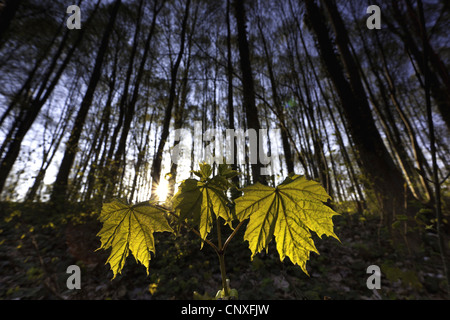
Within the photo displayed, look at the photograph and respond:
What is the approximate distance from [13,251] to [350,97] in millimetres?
8041

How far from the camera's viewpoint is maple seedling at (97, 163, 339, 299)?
2.07 feet

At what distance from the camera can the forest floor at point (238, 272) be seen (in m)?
2.69

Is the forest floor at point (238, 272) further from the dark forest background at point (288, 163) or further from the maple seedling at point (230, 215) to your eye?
the maple seedling at point (230, 215)

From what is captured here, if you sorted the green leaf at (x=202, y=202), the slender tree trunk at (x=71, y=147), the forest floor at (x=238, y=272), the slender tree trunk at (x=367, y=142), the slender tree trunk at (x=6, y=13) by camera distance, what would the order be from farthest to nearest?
the slender tree trunk at (x=71, y=147) < the slender tree trunk at (x=367, y=142) < the slender tree trunk at (x=6, y=13) < the forest floor at (x=238, y=272) < the green leaf at (x=202, y=202)

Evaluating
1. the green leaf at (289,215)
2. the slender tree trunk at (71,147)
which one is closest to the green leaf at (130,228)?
the green leaf at (289,215)

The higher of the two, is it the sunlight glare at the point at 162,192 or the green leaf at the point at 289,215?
the sunlight glare at the point at 162,192

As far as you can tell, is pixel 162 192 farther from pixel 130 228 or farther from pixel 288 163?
pixel 288 163

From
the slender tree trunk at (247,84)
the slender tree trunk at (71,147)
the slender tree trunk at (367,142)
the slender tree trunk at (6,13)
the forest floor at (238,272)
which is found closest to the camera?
the forest floor at (238,272)

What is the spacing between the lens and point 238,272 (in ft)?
11.9

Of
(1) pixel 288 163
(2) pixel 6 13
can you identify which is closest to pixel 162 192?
(2) pixel 6 13

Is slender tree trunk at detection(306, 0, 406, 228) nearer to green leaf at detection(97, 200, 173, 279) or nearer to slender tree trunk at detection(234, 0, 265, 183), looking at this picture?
slender tree trunk at detection(234, 0, 265, 183)

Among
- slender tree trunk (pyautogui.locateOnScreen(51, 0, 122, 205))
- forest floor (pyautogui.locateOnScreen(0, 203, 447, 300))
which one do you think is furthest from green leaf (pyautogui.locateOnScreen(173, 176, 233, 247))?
slender tree trunk (pyautogui.locateOnScreen(51, 0, 122, 205))
